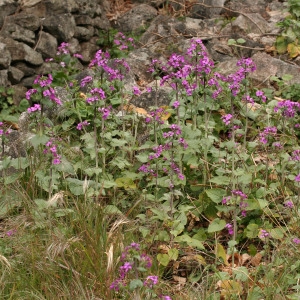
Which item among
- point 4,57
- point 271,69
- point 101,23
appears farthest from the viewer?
point 101,23

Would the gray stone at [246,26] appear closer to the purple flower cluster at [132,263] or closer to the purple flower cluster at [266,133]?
the purple flower cluster at [266,133]

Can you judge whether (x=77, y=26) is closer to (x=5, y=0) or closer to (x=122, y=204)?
(x=5, y=0)

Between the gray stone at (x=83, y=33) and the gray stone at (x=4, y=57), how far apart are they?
1.37 meters

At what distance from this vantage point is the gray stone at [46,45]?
7.43m

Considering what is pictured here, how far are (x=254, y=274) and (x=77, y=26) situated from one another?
4.80 m

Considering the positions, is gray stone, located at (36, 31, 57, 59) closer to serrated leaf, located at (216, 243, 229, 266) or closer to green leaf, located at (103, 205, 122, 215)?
green leaf, located at (103, 205, 122, 215)

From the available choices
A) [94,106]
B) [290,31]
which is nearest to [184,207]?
[94,106]

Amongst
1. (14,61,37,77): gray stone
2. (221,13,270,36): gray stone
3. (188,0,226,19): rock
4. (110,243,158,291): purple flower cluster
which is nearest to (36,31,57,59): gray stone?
(14,61,37,77): gray stone

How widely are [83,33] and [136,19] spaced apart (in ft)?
3.16

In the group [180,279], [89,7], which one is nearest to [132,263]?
[180,279]

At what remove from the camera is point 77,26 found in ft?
26.9

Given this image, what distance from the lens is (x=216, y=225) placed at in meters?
4.44

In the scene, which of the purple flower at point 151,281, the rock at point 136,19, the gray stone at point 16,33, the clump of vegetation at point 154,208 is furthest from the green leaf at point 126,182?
the rock at point 136,19

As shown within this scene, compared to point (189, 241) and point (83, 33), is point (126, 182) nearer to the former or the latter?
point (189, 241)
